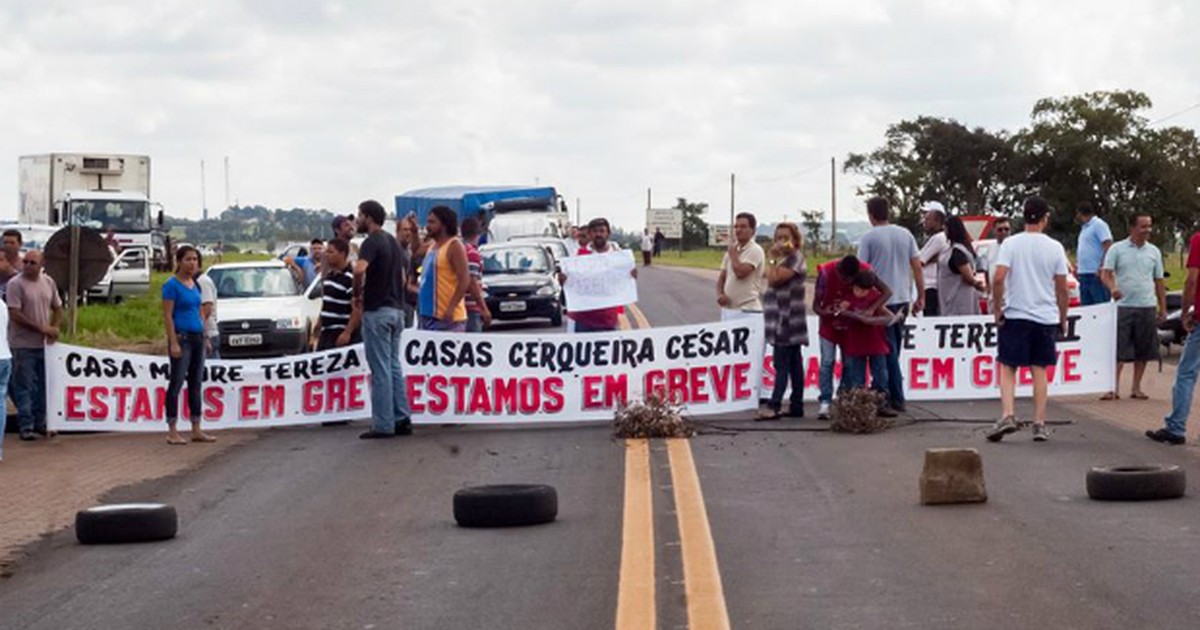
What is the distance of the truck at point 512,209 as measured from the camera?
54812 millimetres

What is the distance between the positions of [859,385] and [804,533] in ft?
21.7

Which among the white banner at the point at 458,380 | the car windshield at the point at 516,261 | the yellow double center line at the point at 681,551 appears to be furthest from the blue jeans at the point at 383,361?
the car windshield at the point at 516,261

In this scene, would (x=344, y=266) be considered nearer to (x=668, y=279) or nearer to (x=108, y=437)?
(x=108, y=437)

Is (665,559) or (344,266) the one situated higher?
(344,266)

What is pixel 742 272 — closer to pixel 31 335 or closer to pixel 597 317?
pixel 597 317

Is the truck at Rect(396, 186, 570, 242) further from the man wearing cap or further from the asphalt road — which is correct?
the asphalt road

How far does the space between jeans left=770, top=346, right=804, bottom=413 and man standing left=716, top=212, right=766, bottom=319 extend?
0.92 metres

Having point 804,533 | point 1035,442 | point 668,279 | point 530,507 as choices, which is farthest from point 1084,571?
point 668,279

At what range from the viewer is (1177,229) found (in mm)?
94875

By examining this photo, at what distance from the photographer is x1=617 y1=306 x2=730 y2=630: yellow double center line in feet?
28.1

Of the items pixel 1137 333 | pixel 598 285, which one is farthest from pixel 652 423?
pixel 1137 333

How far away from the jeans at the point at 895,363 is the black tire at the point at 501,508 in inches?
277

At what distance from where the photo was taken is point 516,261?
126 feet

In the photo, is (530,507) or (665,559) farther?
(530,507)
